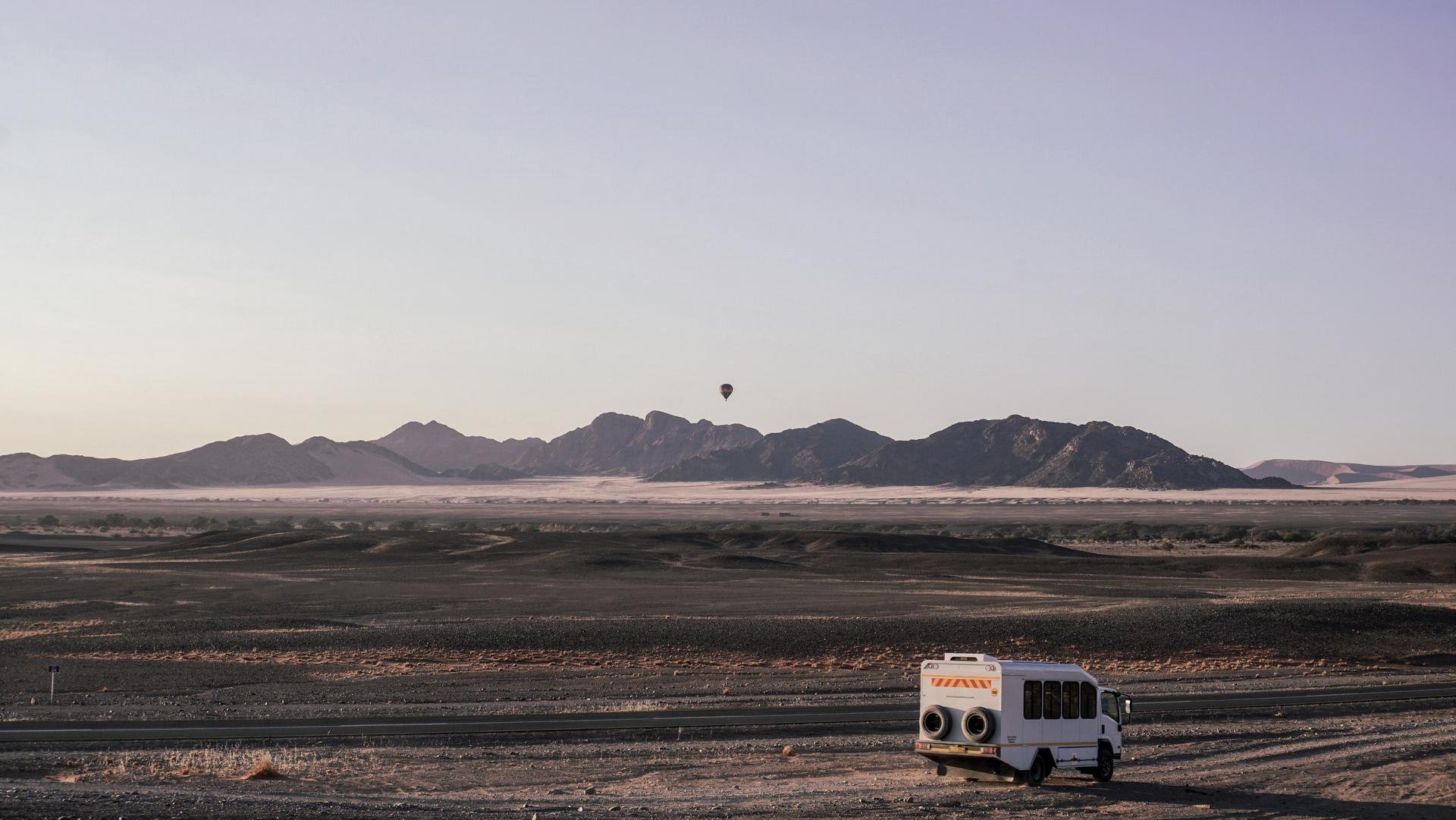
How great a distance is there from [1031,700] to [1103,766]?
2149mm

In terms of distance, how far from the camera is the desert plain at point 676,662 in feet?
66.8

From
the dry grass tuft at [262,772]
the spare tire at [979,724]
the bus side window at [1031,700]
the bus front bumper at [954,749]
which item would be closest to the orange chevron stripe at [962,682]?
the spare tire at [979,724]

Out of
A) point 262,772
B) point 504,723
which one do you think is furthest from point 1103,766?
point 262,772

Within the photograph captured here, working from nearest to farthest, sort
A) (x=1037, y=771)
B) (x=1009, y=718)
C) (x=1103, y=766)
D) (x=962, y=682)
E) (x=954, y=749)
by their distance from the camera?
1. (x=1009, y=718)
2. (x=962, y=682)
3. (x=954, y=749)
4. (x=1037, y=771)
5. (x=1103, y=766)

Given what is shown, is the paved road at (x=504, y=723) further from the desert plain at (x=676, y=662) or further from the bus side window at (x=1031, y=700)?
the bus side window at (x=1031, y=700)

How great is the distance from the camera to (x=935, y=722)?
20750mm

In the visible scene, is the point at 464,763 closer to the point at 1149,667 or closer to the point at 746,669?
the point at 746,669

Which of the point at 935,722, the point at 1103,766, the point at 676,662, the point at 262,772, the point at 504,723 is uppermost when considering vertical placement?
the point at 935,722

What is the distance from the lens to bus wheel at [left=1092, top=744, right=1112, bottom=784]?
21453 millimetres

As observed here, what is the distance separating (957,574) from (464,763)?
5555 cm

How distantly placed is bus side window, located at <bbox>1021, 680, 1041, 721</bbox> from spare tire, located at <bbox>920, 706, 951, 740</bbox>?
3.64 ft

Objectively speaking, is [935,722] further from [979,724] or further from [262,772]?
[262,772]

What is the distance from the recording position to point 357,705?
2970 centimetres

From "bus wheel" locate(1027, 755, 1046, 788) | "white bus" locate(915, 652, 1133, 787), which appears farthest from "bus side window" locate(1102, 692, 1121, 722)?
"bus wheel" locate(1027, 755, 1046, 788)
